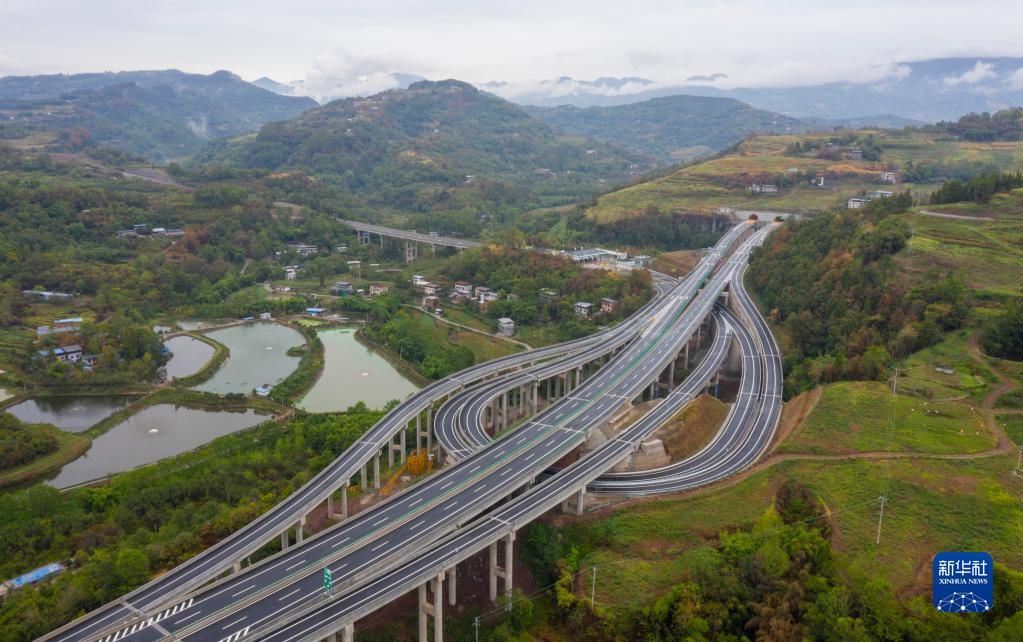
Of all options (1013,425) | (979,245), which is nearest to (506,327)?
(979,245)

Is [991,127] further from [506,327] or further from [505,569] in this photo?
[505,569]

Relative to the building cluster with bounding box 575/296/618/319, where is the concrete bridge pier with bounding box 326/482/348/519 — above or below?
below

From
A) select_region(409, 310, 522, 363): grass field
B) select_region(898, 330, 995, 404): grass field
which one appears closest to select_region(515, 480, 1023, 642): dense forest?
select_region(898, 330, 995, 404): grass field

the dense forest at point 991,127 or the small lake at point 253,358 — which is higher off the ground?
the dense forest at point 991,127

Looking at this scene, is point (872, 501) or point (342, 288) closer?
point (872, 501)

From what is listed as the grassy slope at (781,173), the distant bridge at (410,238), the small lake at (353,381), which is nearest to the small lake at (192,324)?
the small lake at (353,381)

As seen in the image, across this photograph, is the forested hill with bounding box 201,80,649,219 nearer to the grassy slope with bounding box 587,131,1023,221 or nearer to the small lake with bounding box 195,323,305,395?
the grassy slope with bounding box 587,131,1023,221

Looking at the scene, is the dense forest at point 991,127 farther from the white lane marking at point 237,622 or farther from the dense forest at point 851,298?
the white lane marking at point 237,622
